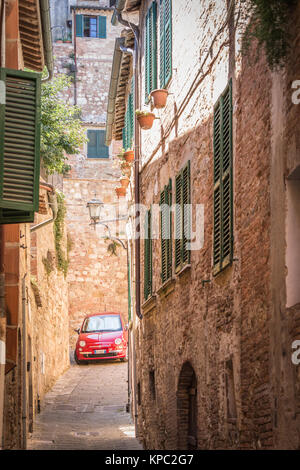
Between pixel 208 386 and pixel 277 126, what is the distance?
12.5 ft

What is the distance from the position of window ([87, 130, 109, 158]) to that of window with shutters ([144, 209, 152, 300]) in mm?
21898

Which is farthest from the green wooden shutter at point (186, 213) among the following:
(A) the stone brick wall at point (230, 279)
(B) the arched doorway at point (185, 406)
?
(B) the arched doorway at point (185, 406)

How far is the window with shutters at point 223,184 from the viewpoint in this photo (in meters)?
8.83

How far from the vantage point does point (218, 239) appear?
9.43 metres

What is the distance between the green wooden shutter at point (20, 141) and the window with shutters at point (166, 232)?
15.2 ft

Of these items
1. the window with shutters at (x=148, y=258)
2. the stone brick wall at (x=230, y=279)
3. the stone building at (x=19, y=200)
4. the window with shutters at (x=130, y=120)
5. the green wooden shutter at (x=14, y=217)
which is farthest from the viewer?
the window with shutters at (x=130, y=120)

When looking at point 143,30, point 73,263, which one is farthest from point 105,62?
point 143,30

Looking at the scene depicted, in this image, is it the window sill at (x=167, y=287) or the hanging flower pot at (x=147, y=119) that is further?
the hanging flower pot at (x=147, y=119)

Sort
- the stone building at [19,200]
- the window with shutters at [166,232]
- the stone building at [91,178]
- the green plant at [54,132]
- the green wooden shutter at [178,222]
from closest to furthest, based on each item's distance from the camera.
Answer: the stone building at [19,200] < the green wooden shutter at [178,222] < the window with shutters at [166,232] < the green plant at [54,132] < the stone building at [91,178]

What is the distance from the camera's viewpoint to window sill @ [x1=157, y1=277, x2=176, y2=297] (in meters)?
Answer: 12.3

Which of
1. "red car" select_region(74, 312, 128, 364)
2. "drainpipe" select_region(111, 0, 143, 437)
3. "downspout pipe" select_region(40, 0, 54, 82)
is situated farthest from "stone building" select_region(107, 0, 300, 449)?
"red car" select_region(74, 312, 128, 364)

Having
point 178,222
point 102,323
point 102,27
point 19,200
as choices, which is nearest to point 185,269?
point 178,222

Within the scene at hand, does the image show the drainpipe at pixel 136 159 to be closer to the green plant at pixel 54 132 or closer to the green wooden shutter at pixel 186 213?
the green plant at pixel 54 132

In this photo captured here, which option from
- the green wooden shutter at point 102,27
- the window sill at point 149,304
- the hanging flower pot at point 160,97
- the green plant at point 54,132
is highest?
the green wooden shutter at point 102,27
